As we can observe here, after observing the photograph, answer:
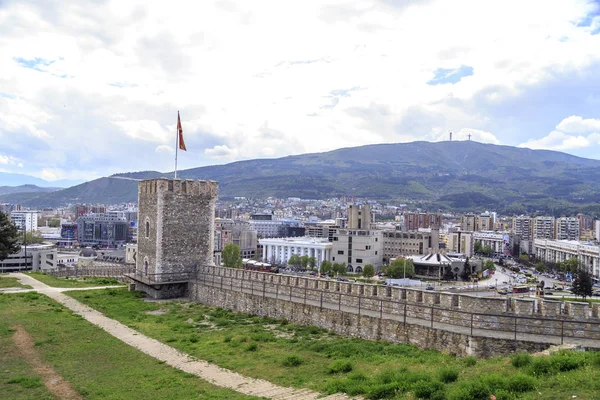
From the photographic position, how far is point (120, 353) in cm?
1477

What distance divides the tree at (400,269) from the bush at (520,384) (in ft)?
270

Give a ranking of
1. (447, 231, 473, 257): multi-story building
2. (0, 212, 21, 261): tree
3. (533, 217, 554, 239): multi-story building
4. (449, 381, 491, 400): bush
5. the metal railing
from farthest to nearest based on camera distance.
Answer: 1. (533, 217, 554, 239): multi-story building
2. (447, 231, 473, 257): multi-story building
3. (0, 212, 21, 261): tree
4. the metal railing
5. (449, 381, 491, 400): bush

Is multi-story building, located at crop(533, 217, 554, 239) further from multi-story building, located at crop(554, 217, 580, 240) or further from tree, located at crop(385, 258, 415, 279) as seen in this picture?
tree, located at crop(385, 258, 415, 279)

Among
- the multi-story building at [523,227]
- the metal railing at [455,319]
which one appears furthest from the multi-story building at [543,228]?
the metal railing at [455,319]

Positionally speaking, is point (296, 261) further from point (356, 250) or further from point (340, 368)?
point (340, 368)

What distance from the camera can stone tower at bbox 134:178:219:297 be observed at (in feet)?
87.9

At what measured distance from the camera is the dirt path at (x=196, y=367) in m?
10.6

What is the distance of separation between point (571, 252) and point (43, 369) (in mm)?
119256

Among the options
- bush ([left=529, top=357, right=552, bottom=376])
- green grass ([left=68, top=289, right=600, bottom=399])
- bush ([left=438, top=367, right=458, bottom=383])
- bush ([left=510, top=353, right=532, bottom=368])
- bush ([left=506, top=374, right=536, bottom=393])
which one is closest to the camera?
bush ([left=506, top=374, right=536, bottom=393])

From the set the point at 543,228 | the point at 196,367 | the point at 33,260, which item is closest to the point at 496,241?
the point at 543,228

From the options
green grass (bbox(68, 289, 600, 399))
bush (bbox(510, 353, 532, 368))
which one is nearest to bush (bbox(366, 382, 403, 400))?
green grass (bbox(68, 289, 600, 399))

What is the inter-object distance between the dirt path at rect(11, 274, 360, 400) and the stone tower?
5.45 meters

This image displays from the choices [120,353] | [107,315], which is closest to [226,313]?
[107,315]

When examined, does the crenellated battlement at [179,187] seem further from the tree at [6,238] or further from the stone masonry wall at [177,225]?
the tree at [6,238]
